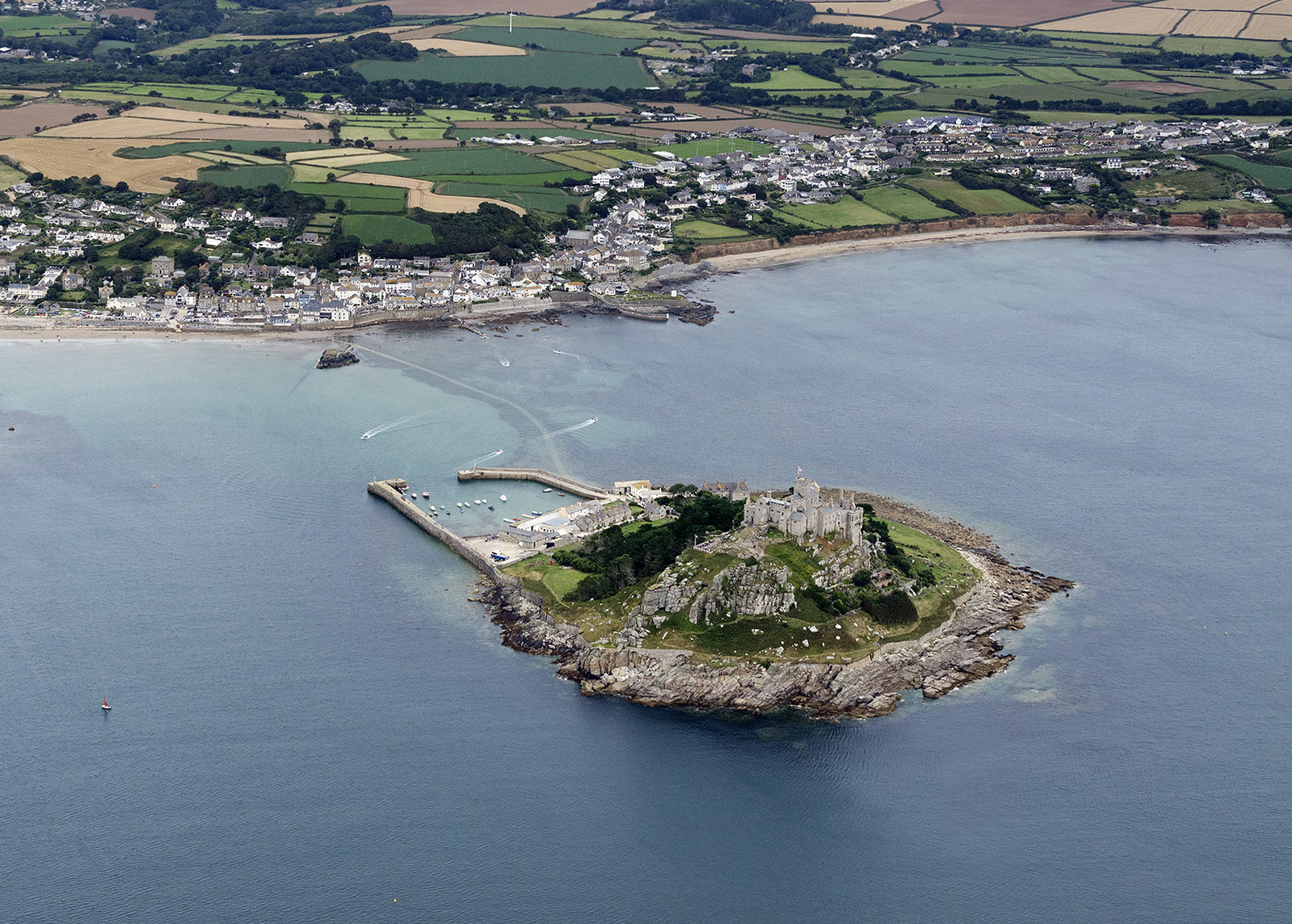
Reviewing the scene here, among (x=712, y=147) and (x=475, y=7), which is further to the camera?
(x=475, y=7)

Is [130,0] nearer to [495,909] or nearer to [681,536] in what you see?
[681,536]

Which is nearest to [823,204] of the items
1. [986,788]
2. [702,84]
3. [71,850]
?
[702,84]

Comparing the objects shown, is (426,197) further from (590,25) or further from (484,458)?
(590,25)

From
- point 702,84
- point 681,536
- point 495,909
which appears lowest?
point 495,909

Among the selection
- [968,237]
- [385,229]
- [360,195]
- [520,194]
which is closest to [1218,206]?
[968,237]

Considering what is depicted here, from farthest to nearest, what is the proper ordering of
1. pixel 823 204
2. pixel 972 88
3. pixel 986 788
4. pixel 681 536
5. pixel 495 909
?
pixel 972 88, pixel 823 204, pixel 681 536, pixel 986 788, pixel 495 909

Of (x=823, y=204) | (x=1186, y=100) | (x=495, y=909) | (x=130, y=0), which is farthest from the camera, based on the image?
(x=130, y=0)

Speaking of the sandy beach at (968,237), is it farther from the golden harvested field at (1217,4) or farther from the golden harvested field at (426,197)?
the golden harvested field at (1217,4)

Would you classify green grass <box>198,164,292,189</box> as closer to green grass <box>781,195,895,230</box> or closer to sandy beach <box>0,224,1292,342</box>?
sandy beach <box>0,224,1292,342</box>

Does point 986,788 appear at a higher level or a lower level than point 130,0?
lower
